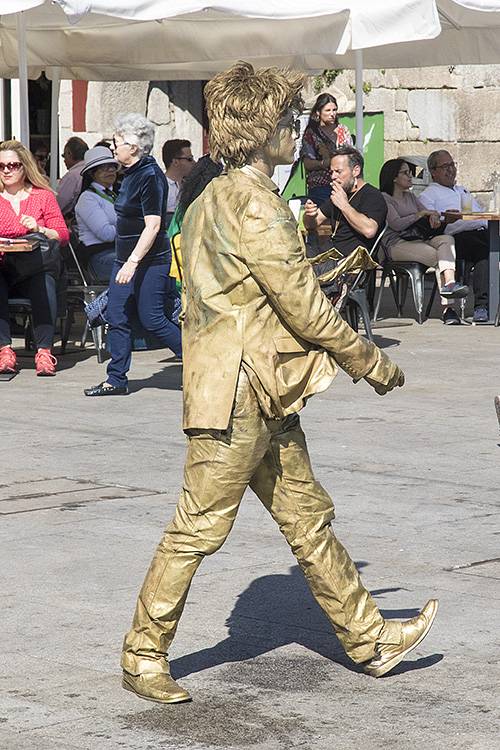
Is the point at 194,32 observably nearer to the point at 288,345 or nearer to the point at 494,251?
the point at 494,251

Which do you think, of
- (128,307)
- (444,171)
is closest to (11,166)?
(128,307)

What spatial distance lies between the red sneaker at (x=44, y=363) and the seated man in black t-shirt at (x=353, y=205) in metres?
A: 2.57

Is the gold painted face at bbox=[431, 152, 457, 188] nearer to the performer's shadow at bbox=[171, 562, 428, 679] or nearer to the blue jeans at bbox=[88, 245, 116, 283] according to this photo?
the blue jeans at bbox=[88, 245, 116, 283]

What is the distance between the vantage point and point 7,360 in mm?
9570

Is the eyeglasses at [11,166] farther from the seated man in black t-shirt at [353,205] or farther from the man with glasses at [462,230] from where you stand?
the man with glasses at [462,230]

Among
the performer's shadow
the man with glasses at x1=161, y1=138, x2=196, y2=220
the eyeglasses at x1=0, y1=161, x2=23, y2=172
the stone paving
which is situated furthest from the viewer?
the man with glasses at x1=161, y1=138, x2=196, y2=220

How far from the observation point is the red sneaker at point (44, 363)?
9.58 m

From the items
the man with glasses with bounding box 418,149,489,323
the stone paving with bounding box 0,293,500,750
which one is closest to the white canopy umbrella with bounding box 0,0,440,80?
the man with glasses with bounding box 418,149,489,323

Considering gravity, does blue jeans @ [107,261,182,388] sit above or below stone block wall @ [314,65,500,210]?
below

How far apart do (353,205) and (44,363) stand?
116 inches

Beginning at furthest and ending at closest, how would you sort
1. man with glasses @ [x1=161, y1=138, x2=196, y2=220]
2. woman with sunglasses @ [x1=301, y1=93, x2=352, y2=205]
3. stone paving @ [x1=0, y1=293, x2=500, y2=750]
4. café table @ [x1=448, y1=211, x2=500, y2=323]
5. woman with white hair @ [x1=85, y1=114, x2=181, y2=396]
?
woman with sunglasses @ [x1=301, y1=93, x2=352, y2=205] → café table @ [x1=448, y1=211, x2=500, y2=323] → man with glasses @ [x1=161, y1=138, x2=196, y2=220] → woman with white hair @ [x1=85, y1=114, x2=181, y2=396] → stone paving @ [x1=0, y1=293, x2=500, y2=750]

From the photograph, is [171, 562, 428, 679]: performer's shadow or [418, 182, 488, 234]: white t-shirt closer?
[171, 562, 428, 679]: performer's shadow

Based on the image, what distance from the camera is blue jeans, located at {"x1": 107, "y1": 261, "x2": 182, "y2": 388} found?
8.64 metres

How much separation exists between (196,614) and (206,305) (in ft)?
4.17
